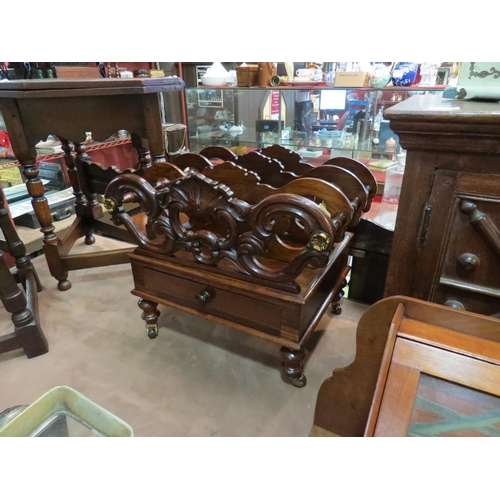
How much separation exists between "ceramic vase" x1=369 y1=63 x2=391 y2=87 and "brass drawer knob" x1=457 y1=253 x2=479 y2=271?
1.27m

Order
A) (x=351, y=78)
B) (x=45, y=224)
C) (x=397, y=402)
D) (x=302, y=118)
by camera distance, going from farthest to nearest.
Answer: (x=302, y=118) → (x=351, y=78) → (x=45, y=224) → (x=397, y=402)

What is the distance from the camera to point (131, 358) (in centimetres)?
103

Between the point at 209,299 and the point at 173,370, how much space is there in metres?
0.25

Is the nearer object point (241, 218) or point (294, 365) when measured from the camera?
point (241, 218)

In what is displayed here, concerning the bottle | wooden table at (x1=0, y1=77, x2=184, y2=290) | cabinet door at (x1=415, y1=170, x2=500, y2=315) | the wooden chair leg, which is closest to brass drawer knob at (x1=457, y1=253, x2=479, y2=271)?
cabinet door at (x1=415, y1=170, x2=500, y2=315)

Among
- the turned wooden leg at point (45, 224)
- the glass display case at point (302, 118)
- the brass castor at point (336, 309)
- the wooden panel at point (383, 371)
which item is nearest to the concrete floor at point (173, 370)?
the brass castor at point (336, 309)

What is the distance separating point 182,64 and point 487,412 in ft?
9.00

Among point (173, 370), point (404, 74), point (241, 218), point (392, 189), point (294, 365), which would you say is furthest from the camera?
point (404, 74)

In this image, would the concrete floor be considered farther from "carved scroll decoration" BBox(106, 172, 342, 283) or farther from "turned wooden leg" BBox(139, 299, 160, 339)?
"carved scroll decoration" BBox(106, 172, 342, 283)

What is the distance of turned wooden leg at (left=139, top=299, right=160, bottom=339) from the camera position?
105 cm

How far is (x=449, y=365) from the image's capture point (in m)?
0.47

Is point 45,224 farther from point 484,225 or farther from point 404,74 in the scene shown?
point 404,74

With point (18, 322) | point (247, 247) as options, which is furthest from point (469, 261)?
point (18, 322)

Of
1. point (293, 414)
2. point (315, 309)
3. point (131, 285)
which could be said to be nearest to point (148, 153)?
point (131, 285)
